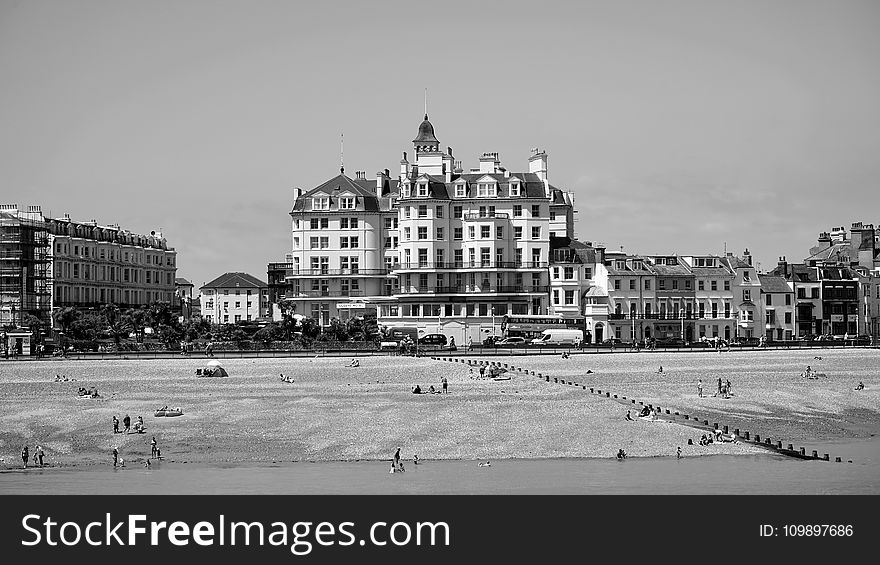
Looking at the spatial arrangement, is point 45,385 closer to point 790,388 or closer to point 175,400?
point 175,400

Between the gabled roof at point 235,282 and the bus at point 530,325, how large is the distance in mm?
69225

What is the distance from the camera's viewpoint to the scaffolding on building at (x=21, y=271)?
12538 cm

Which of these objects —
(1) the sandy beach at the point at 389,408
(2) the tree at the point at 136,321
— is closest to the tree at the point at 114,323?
(2) the tree at the point at 136,321

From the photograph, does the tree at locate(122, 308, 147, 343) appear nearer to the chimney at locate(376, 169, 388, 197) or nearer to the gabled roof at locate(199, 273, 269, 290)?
the chimney at locate(376, 169, 388, 197)

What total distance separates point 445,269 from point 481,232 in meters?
4.61

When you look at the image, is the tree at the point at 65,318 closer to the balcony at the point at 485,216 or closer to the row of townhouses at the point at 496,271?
the row of townhouses at the point at 496,271

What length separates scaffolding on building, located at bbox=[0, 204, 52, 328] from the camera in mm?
125375

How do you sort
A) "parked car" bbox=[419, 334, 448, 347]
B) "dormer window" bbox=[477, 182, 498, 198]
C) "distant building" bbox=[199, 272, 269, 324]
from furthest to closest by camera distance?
"distant building" bbox=[199, 272, 269, 324] → "dormer window" bbox=[477, 182, 498, 198] → "parked car" bbox=[419, 334, 448, 347]

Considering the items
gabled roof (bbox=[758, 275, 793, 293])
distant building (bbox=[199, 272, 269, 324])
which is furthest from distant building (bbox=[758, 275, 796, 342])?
distant building (bbox=[199, 272, 269, 324])

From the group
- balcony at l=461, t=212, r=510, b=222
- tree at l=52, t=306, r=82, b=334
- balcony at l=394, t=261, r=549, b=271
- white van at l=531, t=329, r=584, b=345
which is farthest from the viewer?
tree at l=52, t=306, r=82, b=334

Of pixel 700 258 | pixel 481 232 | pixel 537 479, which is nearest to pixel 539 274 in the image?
pixel 481 232

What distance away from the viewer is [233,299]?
174750 millimetres

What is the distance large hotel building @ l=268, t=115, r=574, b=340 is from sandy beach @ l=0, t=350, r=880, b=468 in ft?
78.6

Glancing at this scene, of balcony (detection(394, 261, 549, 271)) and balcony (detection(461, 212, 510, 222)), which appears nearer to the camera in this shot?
balcony (detection(394, 261, 549, 271))
